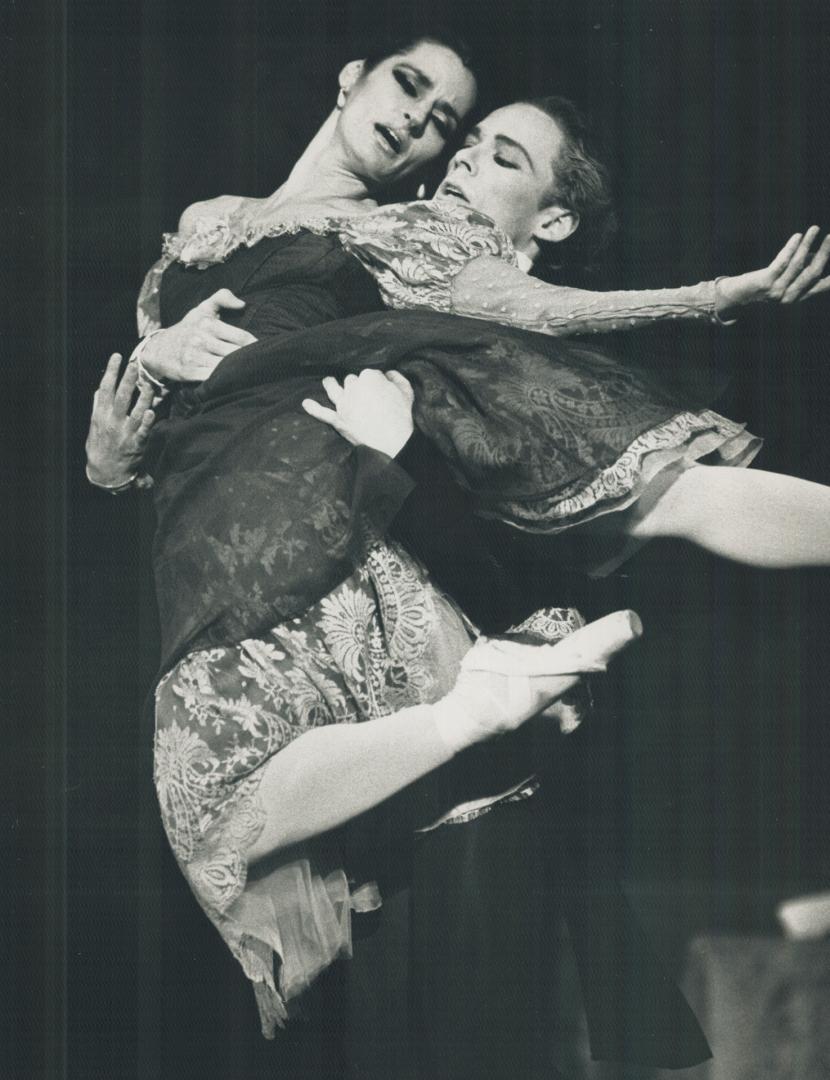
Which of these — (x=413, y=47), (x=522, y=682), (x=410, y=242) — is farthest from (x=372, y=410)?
(x=413, y=47)

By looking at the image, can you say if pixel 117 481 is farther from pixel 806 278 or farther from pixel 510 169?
pixel 806 278

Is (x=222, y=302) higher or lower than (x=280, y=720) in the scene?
higher

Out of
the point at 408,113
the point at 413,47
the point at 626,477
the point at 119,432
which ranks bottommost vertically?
the point at 626,477

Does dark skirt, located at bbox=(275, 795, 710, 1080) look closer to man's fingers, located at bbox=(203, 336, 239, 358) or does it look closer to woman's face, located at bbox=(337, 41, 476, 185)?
man's fingers, located at bbox=(203, 336, 239, 358)

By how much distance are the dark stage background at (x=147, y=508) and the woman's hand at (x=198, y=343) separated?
17cm

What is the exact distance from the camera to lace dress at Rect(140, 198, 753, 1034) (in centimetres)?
270

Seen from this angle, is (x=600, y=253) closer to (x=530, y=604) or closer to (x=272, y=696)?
(x=530, y=604)

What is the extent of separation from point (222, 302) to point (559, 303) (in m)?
0.67

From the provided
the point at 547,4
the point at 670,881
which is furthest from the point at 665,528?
the point at 547,4

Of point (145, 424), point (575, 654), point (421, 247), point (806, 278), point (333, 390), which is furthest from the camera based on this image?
point (145, 424)

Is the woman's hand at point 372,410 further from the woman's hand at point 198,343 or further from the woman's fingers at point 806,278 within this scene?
the woman's fingers at point 806,278

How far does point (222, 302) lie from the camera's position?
3.08 metres

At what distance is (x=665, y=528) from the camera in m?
2.73

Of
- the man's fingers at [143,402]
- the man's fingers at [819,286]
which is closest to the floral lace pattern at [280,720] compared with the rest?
the man's fingers at [143,402]
